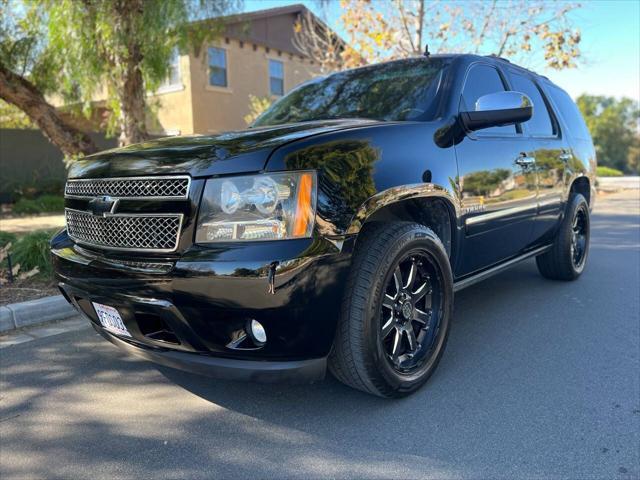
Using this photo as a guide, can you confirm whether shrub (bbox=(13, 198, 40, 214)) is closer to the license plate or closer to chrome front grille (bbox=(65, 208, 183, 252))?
chrome front grille (bbox=(65, 208, 183, 252))

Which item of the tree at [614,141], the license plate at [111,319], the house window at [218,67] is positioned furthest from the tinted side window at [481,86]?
the tree at [614,141]

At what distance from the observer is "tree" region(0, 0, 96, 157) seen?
7.03m

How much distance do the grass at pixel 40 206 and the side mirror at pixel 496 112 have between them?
1069 cm

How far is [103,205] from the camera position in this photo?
8.52 feet

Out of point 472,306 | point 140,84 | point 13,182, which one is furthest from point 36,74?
point 472,306

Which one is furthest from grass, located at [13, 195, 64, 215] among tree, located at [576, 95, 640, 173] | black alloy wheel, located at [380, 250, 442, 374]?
tree, located at [576, 95, 640, 173]

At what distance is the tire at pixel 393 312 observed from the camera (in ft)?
8.10

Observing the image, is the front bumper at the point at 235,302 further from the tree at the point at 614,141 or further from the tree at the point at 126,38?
the tree at the point at 614,141

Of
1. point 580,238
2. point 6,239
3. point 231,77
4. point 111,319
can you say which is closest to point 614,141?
point 231,77

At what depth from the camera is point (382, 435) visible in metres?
2.55

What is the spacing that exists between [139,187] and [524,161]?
287 centimetres

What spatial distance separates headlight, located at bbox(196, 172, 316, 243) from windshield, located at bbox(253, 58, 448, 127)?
1.29m

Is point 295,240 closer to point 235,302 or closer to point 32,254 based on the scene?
point 235,302

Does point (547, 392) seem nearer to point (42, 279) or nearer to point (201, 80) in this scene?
point (42, 279)
